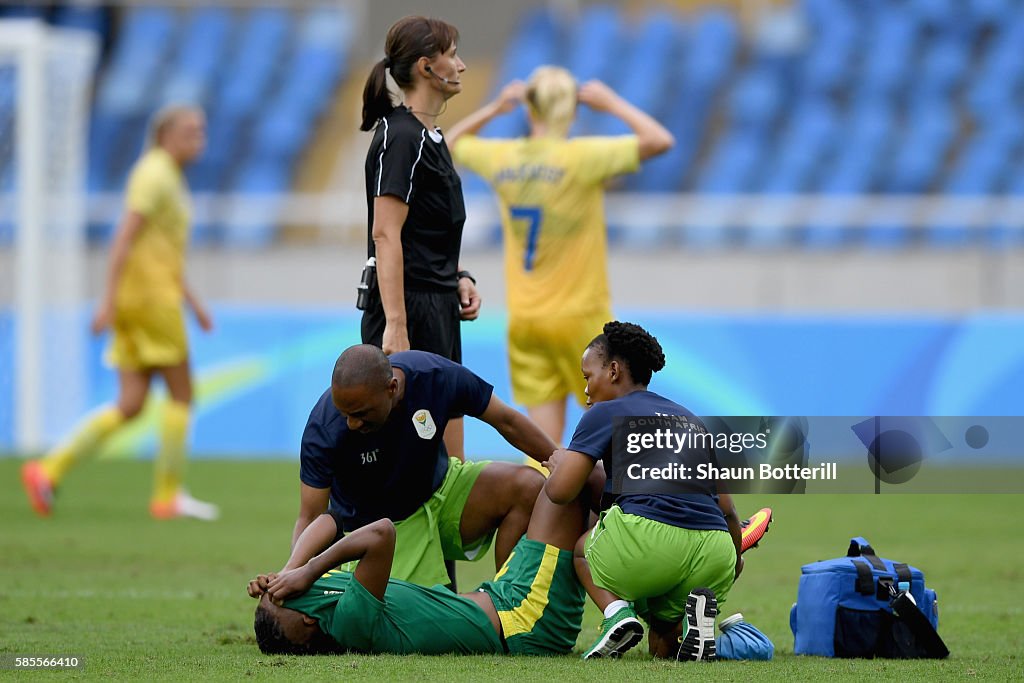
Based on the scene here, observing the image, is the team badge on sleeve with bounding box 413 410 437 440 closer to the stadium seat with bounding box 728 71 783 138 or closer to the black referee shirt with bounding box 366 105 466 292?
the black referee shirt with bounding box 366 105 466 292

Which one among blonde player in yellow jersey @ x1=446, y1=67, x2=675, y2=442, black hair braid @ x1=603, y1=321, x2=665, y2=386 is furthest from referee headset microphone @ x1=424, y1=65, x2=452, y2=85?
blonde player in yellow jersey @ x1=446, y1=67, x2=675, y2=442

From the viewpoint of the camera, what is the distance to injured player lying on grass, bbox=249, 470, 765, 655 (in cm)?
521

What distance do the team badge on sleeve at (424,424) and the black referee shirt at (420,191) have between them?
866 mm

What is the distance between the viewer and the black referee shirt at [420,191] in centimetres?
622

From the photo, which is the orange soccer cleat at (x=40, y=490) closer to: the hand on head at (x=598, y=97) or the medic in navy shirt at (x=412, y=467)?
the hand on head at (x=598, y=97)

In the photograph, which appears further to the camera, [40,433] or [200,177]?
[200,177]

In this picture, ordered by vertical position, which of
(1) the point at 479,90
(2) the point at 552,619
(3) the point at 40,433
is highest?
(1) the point at 479,90

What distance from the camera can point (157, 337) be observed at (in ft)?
35.2

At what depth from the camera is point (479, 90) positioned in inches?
890

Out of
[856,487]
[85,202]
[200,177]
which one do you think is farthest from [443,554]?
[200,177]

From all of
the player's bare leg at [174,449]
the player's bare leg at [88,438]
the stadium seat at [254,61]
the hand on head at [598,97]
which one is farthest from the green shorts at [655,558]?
the stadium seat at [254,61]

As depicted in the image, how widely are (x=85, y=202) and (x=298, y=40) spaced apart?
5733mm

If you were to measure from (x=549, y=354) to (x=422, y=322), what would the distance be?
2048 millimetres

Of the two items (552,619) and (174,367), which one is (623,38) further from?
(552,619)
